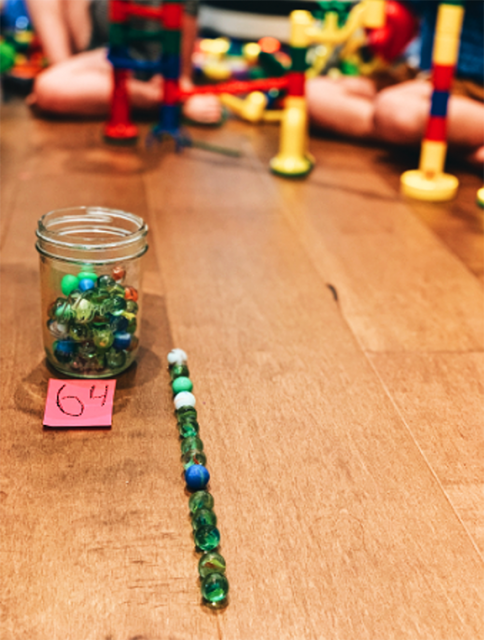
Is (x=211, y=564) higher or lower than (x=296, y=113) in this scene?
lower

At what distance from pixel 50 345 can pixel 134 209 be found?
64cm

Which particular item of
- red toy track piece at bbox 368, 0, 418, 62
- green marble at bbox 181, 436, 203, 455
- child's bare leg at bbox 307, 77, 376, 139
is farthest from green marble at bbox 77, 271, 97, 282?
red toy track piece at bbox 368, 0, 418, 62

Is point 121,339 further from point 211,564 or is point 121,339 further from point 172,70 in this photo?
point 172,70

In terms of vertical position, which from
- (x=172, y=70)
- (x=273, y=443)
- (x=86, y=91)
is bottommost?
(x=273, y=443)

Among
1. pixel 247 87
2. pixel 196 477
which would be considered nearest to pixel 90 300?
pixel 196 477

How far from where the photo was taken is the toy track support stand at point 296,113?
5.60ft

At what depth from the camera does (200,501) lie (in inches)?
27.9

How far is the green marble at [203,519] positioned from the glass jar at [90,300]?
0.26m

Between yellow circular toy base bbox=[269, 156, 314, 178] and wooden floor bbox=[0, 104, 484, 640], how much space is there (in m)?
0.27

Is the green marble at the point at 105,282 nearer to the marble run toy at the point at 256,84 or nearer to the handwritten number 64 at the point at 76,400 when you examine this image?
the handwritten number 64 at the point at 76,400

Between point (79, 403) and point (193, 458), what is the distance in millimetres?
179

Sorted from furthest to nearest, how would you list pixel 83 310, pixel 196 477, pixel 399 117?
pixel 399 117, pixel 83 310, pixel 196 477

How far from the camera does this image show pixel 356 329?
1.09 metres

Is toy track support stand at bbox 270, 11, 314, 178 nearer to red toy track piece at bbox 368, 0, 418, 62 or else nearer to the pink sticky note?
red toy track piece at bbox 368, 0, 418, 62
